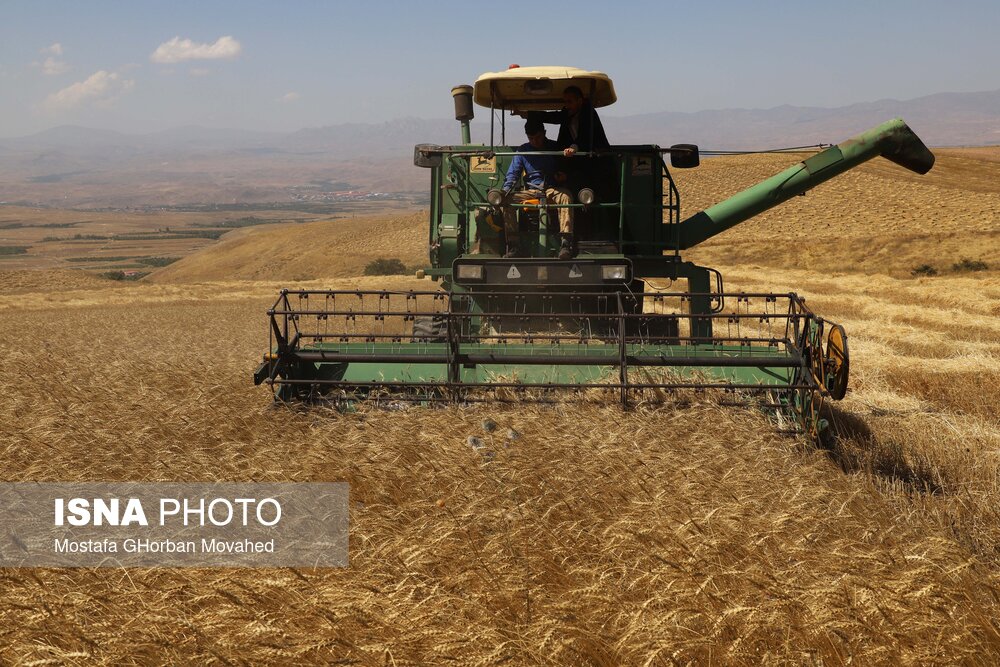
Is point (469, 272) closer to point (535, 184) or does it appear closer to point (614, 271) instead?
point (535, 184)

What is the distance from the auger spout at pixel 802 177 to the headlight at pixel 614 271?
1.65 meters

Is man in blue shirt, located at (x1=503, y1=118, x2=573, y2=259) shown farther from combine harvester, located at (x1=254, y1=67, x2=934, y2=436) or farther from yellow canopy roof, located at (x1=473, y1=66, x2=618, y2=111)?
yellow canopy roof, located at (x1=473, y1=66, x2=618, y2=111)

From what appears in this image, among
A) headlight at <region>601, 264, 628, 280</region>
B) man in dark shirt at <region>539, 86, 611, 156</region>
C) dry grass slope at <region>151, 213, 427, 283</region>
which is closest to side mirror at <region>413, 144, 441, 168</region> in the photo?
man in dark shirt at <region>539, 86, 611, 156</region>

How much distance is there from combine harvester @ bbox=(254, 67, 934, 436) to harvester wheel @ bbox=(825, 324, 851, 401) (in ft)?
0.06

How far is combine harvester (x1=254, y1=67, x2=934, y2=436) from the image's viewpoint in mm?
6242

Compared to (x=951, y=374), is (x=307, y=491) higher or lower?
higher

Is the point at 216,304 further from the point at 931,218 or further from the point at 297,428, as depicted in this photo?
the point at 931,218

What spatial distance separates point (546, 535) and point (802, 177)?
667cm

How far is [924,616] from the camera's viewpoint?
3.23 m

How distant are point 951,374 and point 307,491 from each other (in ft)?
26.5

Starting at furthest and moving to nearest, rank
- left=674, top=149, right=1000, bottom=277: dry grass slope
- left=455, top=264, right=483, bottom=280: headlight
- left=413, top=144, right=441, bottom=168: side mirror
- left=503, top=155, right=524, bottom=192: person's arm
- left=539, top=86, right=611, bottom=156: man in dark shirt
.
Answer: left=674, top=149, right=1000, bottom=277: dry grass slope < left=413, top=144, right=441, bottom=168: side mirror < left=503, top=155, right=524, bottom=192: person's arm < left=539, top=86, right=611, bottom=156: man in dark shirt < left=455, top=264, right=483, bottom=280: headlight

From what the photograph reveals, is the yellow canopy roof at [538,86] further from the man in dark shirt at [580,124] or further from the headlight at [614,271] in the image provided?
the headlight at [614,271]

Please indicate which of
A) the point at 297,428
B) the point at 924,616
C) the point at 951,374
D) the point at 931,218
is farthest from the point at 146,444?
the point at 931,218

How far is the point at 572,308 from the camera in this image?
849cm
